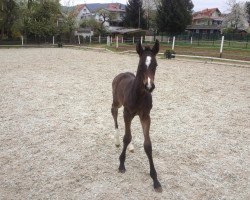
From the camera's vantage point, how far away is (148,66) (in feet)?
12.8

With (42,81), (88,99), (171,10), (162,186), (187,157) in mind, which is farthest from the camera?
(171,10)

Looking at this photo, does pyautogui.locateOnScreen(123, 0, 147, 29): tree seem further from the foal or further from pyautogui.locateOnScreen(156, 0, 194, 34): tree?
the foal

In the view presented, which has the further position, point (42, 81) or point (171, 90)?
point (42, 81)

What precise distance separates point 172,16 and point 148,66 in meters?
44.7

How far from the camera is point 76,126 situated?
283 inches

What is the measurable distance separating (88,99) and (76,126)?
2.77 meters

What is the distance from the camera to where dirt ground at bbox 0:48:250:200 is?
4461 mm

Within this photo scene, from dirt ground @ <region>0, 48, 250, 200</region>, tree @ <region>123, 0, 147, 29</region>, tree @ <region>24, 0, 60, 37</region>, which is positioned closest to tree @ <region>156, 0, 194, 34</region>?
tree @ <region>123, 0, 147, 29</region>

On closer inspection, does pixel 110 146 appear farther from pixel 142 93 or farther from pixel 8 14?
pixel 8 14

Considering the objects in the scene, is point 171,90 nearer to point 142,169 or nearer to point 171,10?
point 142,169

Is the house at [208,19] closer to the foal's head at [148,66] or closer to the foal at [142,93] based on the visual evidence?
the foal at [142,93]

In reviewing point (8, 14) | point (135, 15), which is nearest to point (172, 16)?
point (135, 15)

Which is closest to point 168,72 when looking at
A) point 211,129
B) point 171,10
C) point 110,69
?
point 110,69

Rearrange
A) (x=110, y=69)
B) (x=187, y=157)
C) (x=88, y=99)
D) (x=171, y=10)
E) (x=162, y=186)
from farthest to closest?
(x=171, y=10) < (x=110, y=69) < (x=88, y=99) < (x=187, y=157) < (x=162, y=186)
